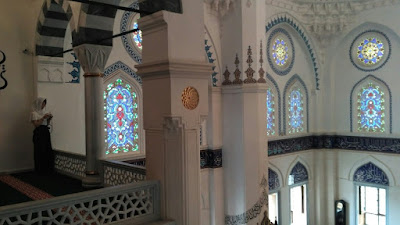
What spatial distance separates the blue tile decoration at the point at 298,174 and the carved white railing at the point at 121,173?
5.15 metres

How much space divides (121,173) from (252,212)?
9.57 feet

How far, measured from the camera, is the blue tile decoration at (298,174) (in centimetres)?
819

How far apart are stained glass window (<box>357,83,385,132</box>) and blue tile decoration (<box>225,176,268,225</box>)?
338 cm

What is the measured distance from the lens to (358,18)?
26.3 feet

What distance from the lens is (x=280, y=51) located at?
7.92 meters

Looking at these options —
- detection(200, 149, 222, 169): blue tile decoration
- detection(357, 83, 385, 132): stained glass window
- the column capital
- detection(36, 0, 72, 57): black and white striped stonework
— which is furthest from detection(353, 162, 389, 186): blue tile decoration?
detection(36, 0, 72, 57): black and white striped stonework

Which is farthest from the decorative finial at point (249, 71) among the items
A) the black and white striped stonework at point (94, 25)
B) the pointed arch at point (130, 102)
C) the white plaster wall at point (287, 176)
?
the black and white striped stonework at point (94, 25)

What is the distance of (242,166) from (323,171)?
11.7ft

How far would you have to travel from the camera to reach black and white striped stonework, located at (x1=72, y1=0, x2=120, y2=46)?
398 cm

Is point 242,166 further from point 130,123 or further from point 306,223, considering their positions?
point 306,223

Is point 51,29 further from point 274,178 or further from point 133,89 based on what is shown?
point 274,178

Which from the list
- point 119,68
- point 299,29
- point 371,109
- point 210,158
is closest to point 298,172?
point 371,109

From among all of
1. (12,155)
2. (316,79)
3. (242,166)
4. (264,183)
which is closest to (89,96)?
(12,155)

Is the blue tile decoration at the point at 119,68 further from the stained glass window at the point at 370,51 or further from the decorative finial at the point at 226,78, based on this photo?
the stained glass window at the point at 370,51
